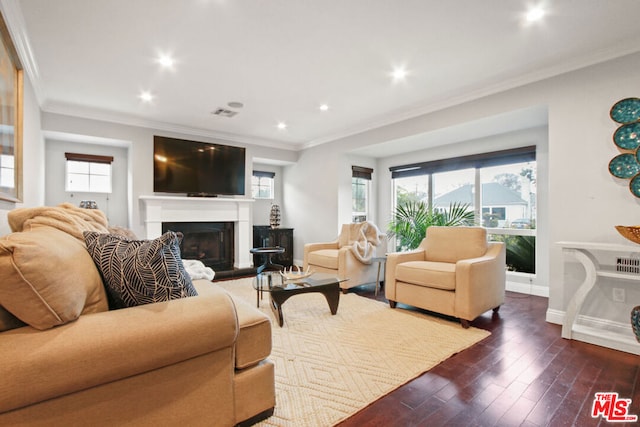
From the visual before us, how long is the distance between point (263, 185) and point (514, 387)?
5.42 metres

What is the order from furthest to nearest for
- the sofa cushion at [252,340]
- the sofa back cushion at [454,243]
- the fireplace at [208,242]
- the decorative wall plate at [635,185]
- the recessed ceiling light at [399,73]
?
the fireplace at [208,242], the sofa back cushion at [454,243], the recessed ceiling light at [399,73], the decorative wall plate at [635,185], the sofa cushion at [252,340]

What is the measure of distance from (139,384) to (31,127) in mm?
3390

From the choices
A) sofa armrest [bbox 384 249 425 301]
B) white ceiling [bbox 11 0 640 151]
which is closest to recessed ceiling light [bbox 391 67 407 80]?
white ceiling [bbox 11 0 640 151]

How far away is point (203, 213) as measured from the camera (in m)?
5.03

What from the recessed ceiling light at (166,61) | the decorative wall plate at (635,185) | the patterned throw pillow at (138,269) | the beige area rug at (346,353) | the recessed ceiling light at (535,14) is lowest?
the beige area rug at (346,353)

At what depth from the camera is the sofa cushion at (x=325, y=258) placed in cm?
395

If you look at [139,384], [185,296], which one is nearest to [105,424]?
[139,384]

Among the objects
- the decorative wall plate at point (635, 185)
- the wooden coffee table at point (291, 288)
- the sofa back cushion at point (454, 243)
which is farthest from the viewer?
the sofa back cushion at point (454, 243)

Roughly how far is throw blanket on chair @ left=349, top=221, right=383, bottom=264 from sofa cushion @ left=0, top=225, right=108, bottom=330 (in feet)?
10.4

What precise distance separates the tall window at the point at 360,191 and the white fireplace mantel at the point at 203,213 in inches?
74.5

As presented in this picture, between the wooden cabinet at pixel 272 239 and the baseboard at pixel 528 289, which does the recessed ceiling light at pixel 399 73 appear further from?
the wooden cabinet at pixel 272 239

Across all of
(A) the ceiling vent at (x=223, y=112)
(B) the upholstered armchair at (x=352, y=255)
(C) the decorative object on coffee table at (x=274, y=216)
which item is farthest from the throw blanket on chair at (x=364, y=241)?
(A) the ceiling vent at (x=223, y=112)

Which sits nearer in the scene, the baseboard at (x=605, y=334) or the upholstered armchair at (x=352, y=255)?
the baseboard at (x=605, y=334)

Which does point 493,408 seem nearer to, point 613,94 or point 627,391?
point 627,391
